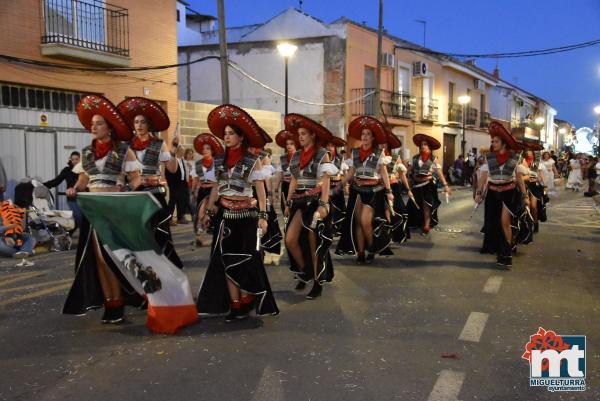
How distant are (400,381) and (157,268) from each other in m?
2.33

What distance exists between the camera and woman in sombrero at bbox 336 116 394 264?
855cm

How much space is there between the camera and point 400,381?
14.3 feet

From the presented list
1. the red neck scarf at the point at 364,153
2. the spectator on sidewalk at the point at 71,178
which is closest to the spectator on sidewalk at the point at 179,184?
the spectator on sidewalk at the point at 71,178

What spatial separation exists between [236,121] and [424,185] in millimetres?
6979

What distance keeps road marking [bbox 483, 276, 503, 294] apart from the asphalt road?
26 mm

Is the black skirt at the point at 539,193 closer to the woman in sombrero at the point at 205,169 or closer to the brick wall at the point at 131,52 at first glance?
the woman in sombrero at the point at 205,169

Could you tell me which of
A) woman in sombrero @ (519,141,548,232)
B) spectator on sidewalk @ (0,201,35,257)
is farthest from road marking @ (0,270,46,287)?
woman in sombrero @ (519,141,548,232)

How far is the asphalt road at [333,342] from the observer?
13.9 feet

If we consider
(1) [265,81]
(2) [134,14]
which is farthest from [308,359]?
(1) [265,81]

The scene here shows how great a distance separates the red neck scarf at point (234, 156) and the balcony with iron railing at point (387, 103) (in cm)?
2003

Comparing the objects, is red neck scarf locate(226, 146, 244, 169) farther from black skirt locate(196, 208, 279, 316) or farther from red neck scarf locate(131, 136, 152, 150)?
red neck scarf locate(131, 136, 152, 150)

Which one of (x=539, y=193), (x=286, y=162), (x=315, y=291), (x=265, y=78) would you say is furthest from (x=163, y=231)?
(x=265, y=78)

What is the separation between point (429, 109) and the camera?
113ft

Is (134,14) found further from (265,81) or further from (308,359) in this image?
(308,359)
